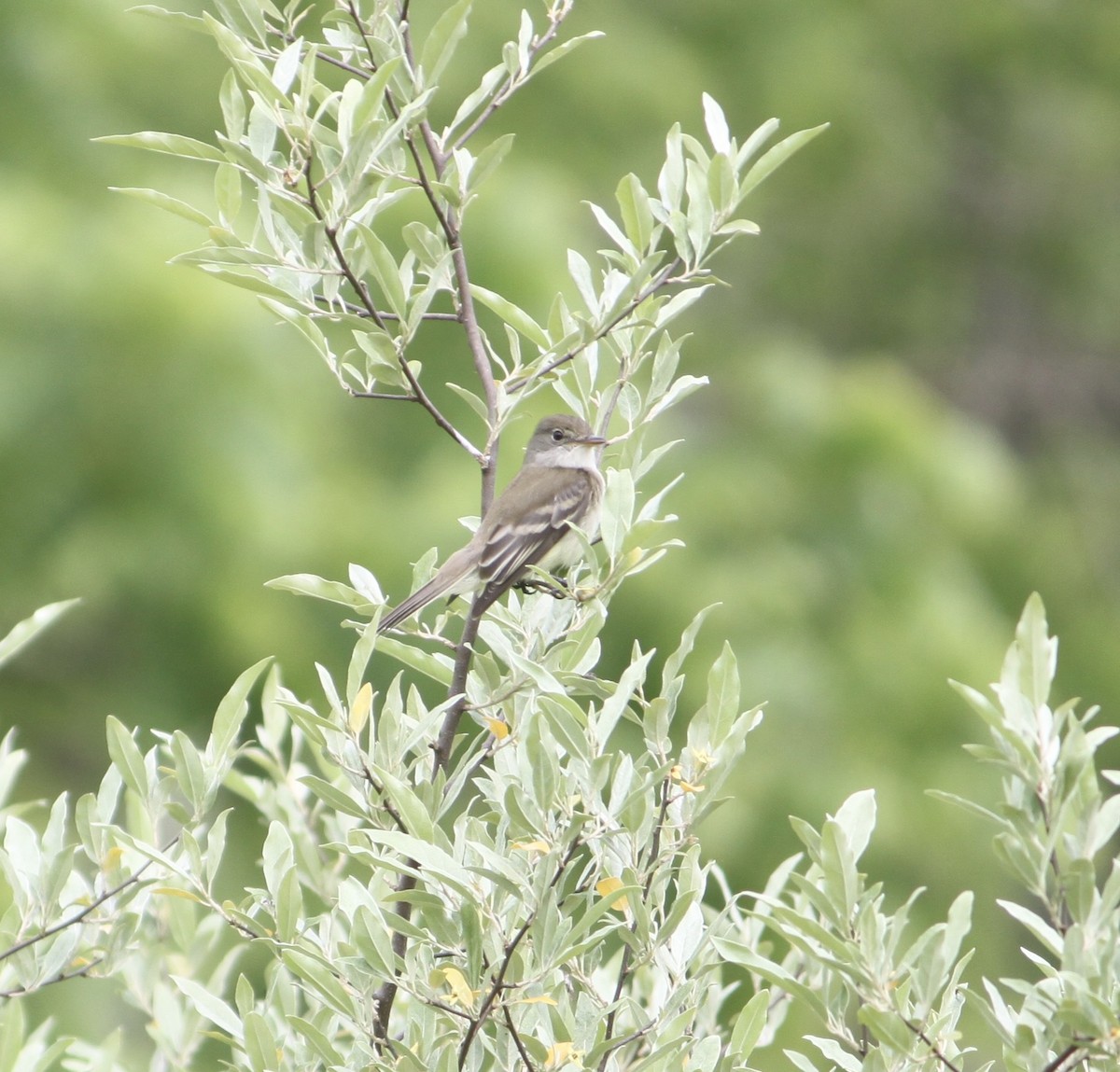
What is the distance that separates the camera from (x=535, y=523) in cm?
421

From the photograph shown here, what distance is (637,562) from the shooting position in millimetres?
2553

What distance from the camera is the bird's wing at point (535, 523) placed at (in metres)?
3.67

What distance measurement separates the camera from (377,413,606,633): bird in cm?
351

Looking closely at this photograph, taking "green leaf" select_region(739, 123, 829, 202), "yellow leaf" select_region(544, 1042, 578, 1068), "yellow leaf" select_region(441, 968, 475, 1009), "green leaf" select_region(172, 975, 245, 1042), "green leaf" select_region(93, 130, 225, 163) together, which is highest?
"green leaf" select_region(739, 123, 829, 202)

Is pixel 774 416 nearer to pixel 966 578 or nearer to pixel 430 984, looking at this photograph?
pixel 966 578

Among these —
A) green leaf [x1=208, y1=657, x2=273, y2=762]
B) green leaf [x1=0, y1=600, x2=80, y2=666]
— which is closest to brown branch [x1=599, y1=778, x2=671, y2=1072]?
green leaf [x1=208, y1=657, x2=273, y2=762]

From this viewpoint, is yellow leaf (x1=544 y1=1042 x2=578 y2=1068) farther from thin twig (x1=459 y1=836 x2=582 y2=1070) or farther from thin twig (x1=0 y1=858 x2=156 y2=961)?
thin twig (x1=0 y1=858 x2=156 y2=961)

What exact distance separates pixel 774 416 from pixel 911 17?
239 inches

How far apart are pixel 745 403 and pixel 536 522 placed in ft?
24.1

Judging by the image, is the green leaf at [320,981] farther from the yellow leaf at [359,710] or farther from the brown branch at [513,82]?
the brown branch at [513,82]

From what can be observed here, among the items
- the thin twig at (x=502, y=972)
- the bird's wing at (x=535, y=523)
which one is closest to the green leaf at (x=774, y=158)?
the bird's wing at (x=535, y=523)

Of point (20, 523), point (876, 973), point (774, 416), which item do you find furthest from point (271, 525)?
point (876, 973)

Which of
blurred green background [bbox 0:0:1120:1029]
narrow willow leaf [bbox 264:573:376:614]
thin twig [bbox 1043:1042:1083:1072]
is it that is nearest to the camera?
thin twig [bbox 1043:1042:1083:1072]

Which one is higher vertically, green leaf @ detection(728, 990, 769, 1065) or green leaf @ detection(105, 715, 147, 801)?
green leaf @ detection(105, 715, 147, 801)
